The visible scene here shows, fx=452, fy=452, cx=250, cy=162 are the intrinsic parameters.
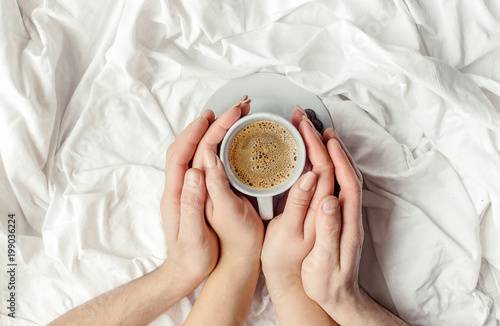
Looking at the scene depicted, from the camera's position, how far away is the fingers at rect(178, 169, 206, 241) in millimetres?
913

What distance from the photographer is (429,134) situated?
1.02 m

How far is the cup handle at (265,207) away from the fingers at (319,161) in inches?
3.5

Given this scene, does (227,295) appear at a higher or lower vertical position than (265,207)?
lower

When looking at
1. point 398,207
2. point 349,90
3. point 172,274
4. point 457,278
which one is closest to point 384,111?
point 349,90

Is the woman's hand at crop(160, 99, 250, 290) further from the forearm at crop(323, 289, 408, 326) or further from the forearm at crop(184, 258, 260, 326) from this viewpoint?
the forearm at crop(323, 289, 408, 326)

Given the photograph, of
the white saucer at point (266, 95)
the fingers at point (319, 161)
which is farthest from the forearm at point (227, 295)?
the white saucer at point (266, 95)

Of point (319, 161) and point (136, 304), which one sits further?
point (136, 304)

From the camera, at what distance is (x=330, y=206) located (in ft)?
2.81

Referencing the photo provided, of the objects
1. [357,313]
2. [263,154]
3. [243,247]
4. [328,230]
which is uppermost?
[263,154]

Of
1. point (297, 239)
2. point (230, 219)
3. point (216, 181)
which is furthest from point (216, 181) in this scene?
point (297, 239)

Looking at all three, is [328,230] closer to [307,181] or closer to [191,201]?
[307,181]

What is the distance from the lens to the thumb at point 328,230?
860mm

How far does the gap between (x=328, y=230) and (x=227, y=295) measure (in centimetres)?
28

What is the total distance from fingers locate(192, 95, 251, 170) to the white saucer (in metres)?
0.08
